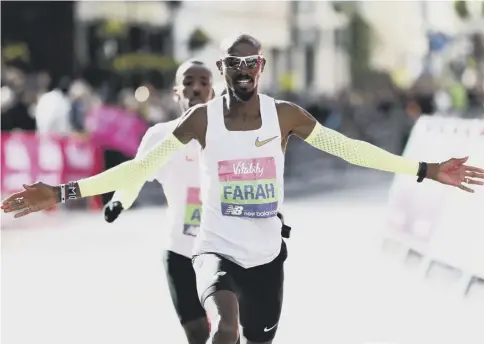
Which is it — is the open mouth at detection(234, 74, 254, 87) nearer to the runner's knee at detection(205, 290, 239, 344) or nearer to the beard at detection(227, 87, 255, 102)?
the beard at detection(227, 87, 255, 102)

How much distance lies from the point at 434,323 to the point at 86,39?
26292 millimetres

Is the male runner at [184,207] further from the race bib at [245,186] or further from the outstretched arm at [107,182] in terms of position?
the race bib at [245,186]

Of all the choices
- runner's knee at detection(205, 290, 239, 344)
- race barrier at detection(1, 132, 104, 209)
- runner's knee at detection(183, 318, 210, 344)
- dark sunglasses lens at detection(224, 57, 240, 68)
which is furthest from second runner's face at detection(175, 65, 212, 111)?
race barrier at detection(1, 132, 104, 209)

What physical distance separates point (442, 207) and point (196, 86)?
4139 mm

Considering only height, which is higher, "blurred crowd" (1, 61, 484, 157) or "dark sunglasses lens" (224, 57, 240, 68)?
"dark sunglasses lens" (224, 57, 240, 68)

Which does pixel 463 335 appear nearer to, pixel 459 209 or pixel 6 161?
pixel 459 209

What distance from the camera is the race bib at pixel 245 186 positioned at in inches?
187

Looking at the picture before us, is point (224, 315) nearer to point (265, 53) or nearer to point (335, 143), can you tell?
point (335, 143)

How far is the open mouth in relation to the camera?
477cm

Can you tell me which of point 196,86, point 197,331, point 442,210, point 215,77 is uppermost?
point 196,86

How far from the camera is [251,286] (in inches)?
190

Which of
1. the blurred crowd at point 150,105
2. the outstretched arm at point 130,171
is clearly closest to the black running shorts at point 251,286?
the outstretched arm at point 130,171

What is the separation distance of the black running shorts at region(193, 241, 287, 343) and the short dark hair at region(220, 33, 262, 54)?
89cm

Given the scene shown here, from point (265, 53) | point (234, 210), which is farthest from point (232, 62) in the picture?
point (265, 53)
